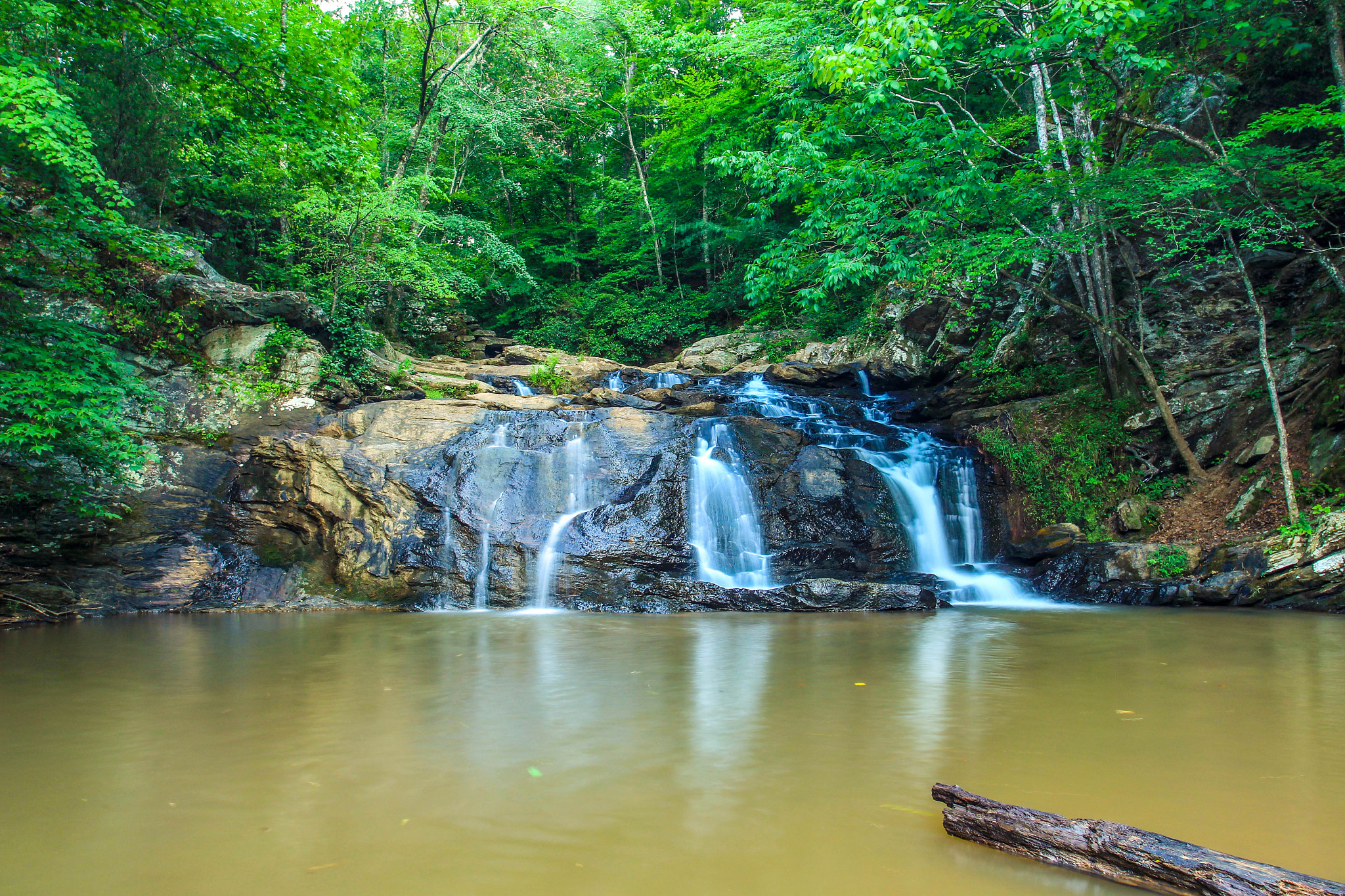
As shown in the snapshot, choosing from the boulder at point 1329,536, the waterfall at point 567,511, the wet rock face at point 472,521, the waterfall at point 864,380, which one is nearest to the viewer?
the boulder at point 1329,536

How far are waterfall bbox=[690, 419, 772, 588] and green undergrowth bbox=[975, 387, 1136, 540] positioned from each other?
459cm

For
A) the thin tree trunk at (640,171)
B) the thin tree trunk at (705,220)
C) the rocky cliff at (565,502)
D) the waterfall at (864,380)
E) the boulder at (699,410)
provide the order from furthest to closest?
1. the thin tree trunk at (640,171)
2. the thin tree trunk at (705,220)
3. the waterfall at (864,380)
4. the boulder at (699,410)
5. the rocky cliff at (565,502)

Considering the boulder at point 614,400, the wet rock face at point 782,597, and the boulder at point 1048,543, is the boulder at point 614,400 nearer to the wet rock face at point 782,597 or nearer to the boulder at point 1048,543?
the wet rock face at point 782,597

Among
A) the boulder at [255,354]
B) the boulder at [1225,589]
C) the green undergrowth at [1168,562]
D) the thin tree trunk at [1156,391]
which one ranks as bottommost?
the boulder at [1225,589]

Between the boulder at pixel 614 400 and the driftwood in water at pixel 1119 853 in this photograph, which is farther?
the boulder at pixel 614 400

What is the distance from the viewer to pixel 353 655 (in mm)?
6168

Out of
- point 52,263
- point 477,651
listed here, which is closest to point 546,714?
point 477,651

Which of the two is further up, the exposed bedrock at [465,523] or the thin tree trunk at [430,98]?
the thin tree trunk at [430,98]

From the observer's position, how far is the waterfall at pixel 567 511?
9.80m

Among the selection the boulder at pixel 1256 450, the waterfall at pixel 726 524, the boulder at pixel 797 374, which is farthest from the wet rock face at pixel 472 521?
the boulder at pixel 797 374

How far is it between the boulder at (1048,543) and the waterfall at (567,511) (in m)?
6.61

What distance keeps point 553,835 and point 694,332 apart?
22.0 metres

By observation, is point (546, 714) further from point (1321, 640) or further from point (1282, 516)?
point (1282, 516)

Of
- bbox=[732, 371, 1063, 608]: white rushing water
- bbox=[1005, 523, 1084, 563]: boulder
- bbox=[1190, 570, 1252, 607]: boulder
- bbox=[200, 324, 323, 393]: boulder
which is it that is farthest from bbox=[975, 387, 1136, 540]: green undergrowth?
bbox=[200, 324, 323, 393]: boulder
